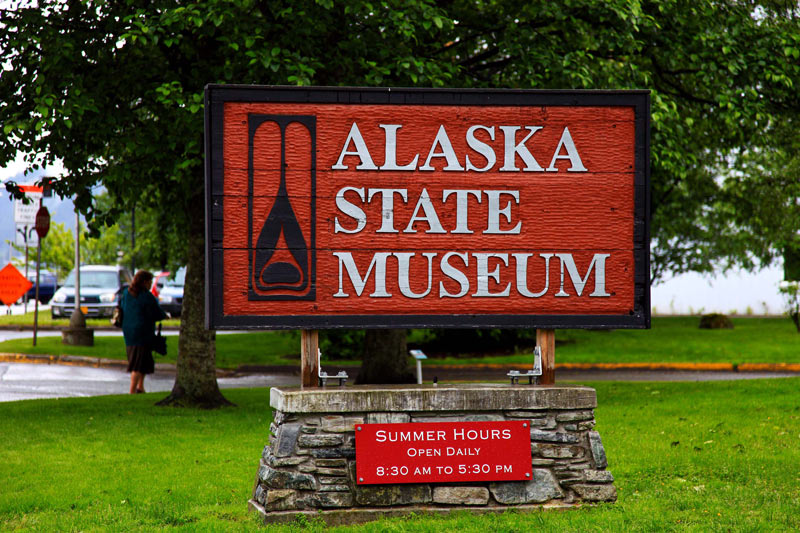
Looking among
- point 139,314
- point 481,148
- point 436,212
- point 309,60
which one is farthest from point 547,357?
point 139,314

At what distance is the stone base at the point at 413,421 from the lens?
635 cm

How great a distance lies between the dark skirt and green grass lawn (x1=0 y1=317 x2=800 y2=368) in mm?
5384

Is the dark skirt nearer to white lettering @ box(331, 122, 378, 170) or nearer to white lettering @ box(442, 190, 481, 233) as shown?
white lettering @ box(331, 122, 378, 170)

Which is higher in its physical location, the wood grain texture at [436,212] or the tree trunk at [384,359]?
the wood grain texture at [436,212]

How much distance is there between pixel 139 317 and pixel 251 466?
528cm

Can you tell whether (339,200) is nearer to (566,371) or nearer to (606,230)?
(606,230)

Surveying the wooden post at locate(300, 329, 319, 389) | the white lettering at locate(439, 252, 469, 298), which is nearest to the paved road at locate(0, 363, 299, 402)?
the wooden post at locate(300, 329, 319, 389)

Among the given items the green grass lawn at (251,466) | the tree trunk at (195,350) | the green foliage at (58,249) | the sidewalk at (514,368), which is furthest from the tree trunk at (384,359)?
the green foliage at (58,249)

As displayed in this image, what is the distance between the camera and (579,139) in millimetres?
6805

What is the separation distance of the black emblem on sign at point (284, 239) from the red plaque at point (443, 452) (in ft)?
3.67

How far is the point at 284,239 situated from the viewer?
21.4 ft

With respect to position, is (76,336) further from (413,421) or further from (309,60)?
(413,421)

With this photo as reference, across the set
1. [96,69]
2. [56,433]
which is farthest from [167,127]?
[56,433]

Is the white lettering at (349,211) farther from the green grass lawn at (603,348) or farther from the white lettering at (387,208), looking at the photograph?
the green grass lawn at (603,348)
